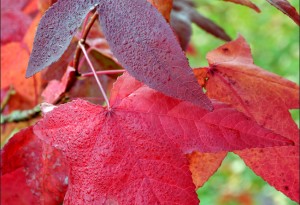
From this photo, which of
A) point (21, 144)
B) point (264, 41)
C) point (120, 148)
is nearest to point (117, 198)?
point (120, 148)

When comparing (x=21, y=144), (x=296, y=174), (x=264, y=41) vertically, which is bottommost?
(x=264, y=41)

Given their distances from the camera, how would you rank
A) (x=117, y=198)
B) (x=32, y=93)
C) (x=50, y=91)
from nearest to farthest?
(x=117, y=198), (x=50, y=91), (x=32, y=93)

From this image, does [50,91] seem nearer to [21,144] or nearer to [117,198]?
[21,144]

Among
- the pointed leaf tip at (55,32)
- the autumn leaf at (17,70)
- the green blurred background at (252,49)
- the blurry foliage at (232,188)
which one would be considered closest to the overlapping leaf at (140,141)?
the pointed leaf tip at (55,32)

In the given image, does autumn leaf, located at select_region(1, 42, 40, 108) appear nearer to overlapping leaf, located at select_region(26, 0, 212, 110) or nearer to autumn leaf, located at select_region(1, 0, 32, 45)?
autumn leaf, located at select_region(1, 0, 32, 45)

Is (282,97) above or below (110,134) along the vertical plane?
below

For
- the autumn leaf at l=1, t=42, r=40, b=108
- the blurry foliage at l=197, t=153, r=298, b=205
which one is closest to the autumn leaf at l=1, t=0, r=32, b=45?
the autumn leaf at l=1, t=42, r=40, b=108

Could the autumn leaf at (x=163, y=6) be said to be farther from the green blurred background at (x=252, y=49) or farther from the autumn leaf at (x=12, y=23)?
the green blurred background at (x=252, y=49)
